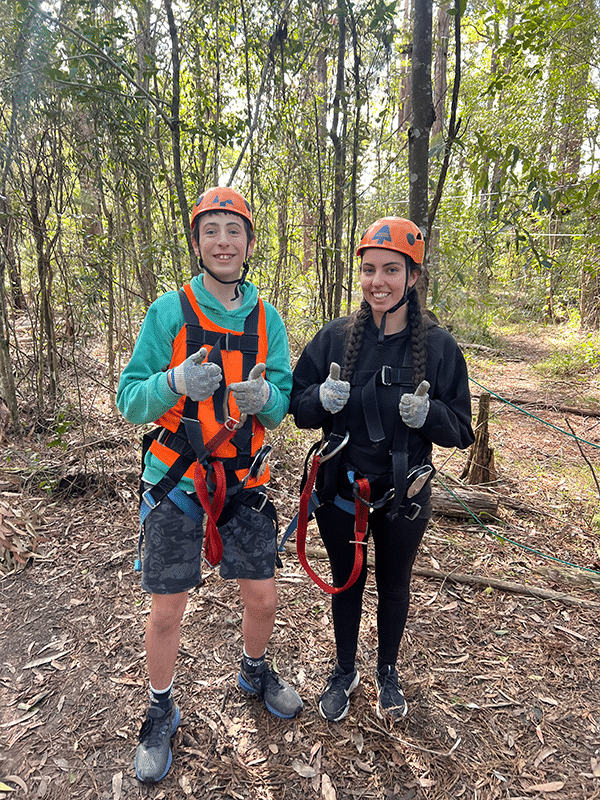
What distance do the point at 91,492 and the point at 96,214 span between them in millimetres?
3046

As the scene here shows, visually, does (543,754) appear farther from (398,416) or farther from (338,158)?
(338,158)

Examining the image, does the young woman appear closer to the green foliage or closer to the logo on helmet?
the logo on helmet

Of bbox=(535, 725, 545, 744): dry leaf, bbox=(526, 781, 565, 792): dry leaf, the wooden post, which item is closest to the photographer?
bbox=(526, 781, 565, 792): dry leaf

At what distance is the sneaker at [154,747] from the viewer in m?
1.92

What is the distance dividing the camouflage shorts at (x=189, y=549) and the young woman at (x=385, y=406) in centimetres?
32

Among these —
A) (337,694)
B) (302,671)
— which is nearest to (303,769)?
(337,694)

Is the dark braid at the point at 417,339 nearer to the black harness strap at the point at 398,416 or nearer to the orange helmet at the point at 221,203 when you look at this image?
the black harness strap at the point at 398,416

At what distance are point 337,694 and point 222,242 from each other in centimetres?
229

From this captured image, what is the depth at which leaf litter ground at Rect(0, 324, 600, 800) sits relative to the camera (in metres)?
2.00

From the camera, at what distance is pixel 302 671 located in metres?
2.54

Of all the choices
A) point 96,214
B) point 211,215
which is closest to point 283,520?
point 211,215

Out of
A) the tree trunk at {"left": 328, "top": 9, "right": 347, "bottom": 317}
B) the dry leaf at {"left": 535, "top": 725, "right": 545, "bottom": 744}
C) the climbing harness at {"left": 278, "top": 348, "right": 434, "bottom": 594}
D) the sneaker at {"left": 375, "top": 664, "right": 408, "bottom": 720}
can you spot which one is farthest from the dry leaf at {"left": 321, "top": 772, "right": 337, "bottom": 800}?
the tree trunk at {"left": 328, "top": 9, "right": 347, "bottom": 317}

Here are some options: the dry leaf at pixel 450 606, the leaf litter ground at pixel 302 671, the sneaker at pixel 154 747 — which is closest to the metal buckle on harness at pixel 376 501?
the leaf litter ground at pixel 302 671

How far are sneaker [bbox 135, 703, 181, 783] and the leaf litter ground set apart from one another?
7 centimetres
